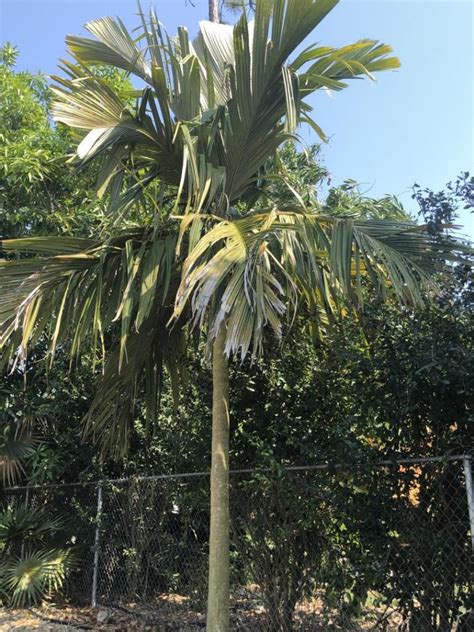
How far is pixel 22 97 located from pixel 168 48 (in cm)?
422

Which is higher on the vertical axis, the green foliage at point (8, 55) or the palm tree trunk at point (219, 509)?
the green foliage at point (8, 55)

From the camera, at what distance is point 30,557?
6.72m

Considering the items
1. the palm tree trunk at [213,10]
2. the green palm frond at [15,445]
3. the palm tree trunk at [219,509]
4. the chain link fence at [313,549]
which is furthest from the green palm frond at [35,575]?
the palm tree trunk at [213,10]

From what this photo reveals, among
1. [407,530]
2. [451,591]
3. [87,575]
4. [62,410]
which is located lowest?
[87,575]

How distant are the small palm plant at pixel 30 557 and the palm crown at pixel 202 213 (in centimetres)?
305

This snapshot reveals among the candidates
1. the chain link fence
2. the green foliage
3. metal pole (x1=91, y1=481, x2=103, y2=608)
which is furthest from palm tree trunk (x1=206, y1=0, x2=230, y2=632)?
the green foliage

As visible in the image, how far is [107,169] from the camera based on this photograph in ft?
14.4

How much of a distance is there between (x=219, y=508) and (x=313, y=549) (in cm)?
99

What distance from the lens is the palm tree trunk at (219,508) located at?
377 centimetres

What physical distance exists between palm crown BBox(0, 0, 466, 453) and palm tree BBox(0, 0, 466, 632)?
0.01m

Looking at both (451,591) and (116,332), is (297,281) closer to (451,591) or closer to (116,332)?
(116,332)

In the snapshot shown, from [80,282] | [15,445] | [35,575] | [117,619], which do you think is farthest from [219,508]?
[15,445]

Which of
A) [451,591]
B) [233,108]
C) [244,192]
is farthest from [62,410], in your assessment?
[451,591]

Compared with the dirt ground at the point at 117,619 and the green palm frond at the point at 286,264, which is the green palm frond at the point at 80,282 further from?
the dirt ground at the point at 117,619
